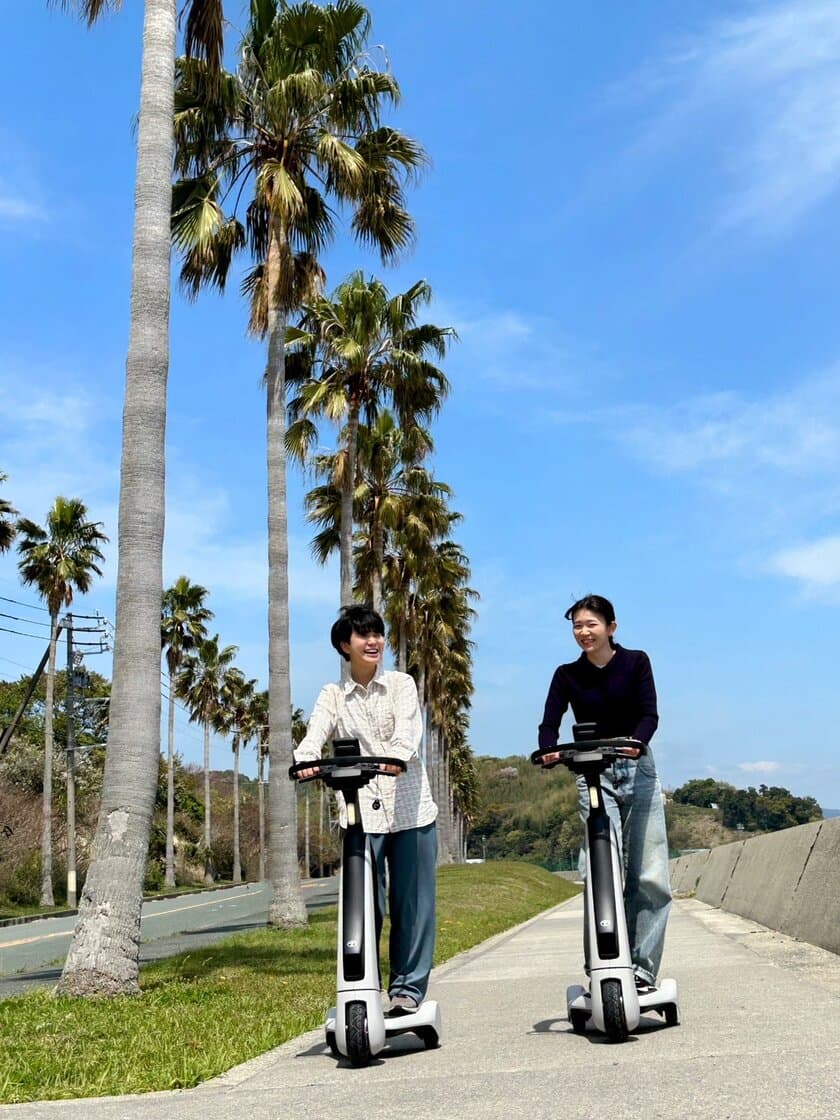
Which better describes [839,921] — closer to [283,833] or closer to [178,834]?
[283,833]

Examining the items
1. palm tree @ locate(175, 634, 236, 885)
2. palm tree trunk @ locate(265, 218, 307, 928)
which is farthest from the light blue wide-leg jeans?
palm tree @ locate(175, 634, 236, 885)

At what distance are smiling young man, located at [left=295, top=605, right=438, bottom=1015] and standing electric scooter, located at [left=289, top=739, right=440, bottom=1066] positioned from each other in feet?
0.29

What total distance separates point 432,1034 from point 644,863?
1.19m

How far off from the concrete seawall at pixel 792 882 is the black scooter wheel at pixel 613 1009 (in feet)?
14.9

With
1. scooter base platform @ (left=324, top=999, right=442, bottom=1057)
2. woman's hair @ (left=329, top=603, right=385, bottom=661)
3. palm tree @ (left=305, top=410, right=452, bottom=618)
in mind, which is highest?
palm tree @ (left=305, top=410, right=452, bottom=618)

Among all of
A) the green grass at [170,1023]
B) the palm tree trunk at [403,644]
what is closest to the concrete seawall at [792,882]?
the green grass at [170,1023]

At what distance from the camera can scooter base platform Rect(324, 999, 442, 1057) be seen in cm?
512

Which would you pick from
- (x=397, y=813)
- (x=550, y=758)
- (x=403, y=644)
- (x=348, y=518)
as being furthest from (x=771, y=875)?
(x=403, y=644)

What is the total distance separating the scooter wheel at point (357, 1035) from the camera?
16.0 ft

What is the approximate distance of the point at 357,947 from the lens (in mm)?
4988

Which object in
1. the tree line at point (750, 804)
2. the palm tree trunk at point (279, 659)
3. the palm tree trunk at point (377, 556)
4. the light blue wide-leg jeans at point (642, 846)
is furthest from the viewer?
the tree line at point (750, 804)

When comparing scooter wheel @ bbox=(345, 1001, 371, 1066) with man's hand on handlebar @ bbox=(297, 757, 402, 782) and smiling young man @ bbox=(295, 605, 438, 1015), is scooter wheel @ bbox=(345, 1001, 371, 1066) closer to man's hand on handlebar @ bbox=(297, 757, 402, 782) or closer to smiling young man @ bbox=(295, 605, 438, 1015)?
smiling young man @ bbox=(295, 605, 438, 1015)

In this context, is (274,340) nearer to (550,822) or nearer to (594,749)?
(594,749)

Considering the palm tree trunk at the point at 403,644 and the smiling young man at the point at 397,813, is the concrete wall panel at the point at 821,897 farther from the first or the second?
the palm tree trunk at the point at 403,644
